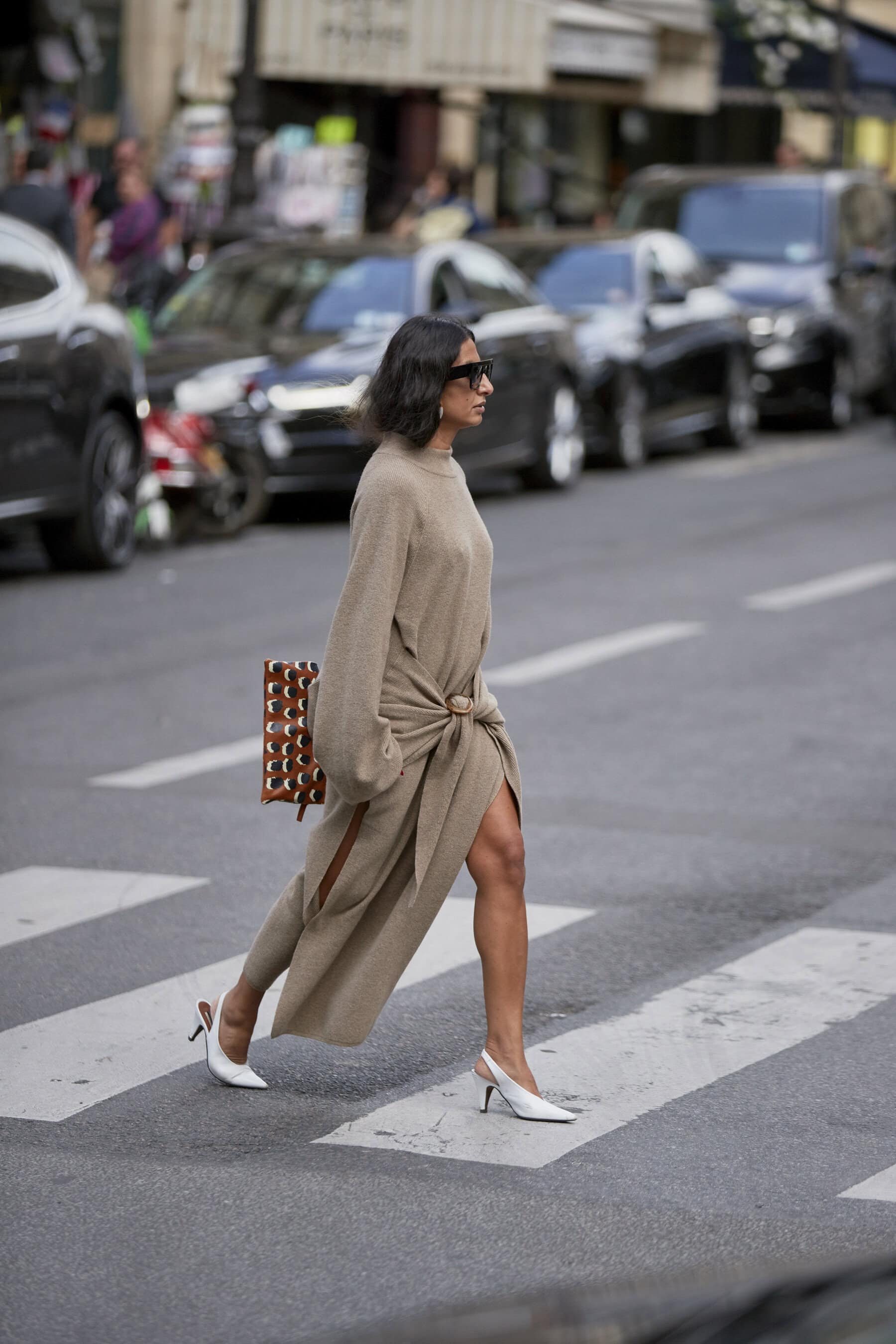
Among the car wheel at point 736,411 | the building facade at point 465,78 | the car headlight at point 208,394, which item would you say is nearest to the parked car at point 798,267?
Answer: the car wheel at point 736,411

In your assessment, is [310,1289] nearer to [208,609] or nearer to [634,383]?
[208,609]

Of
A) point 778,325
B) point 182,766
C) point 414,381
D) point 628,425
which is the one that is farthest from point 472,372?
point 778,325

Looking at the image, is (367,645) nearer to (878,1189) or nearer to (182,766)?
(878,1189)

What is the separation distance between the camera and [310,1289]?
13.4 ft

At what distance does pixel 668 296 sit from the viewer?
18719 mm

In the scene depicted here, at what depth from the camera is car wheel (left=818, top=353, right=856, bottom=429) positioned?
70.9 feet

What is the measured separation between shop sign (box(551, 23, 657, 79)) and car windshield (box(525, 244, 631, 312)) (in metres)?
8.26

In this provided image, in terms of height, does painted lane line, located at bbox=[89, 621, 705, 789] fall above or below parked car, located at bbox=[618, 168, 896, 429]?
below

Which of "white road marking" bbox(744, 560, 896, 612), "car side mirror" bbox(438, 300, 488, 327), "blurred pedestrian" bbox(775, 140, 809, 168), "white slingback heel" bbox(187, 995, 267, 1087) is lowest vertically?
"white road marking" bbox(744, 560, 896, 612)

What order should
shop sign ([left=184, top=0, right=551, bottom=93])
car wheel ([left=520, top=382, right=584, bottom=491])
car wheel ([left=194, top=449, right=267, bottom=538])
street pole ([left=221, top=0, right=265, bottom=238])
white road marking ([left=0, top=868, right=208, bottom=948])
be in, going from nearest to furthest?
white road marking ([left=0, top=868, right=208, bottom=948]) < car wheel ([left=194, top=449, right=267, bottom=538]) < car wheel ([left=520, top=382, right=584, bottom=491]) < street pole ([left=221, top=0, right=265, bottom=238]) < shop sign ([left=184, top=0, right=551, bottom=93])

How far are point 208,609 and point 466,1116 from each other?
23.6 feet

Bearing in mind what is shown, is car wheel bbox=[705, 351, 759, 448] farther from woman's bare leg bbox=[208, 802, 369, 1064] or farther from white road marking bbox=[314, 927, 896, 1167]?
woman's bare leg bbox=[208, 802, 369, 1064]

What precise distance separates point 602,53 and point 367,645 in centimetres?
2468

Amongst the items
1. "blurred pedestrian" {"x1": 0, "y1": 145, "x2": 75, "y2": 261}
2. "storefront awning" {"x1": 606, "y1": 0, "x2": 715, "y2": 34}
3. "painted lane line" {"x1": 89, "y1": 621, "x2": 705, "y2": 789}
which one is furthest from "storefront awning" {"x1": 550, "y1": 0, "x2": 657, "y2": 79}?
"painted lane line" {"x1": 89, "y1": 621, "x2": 705, "y2": 789}
